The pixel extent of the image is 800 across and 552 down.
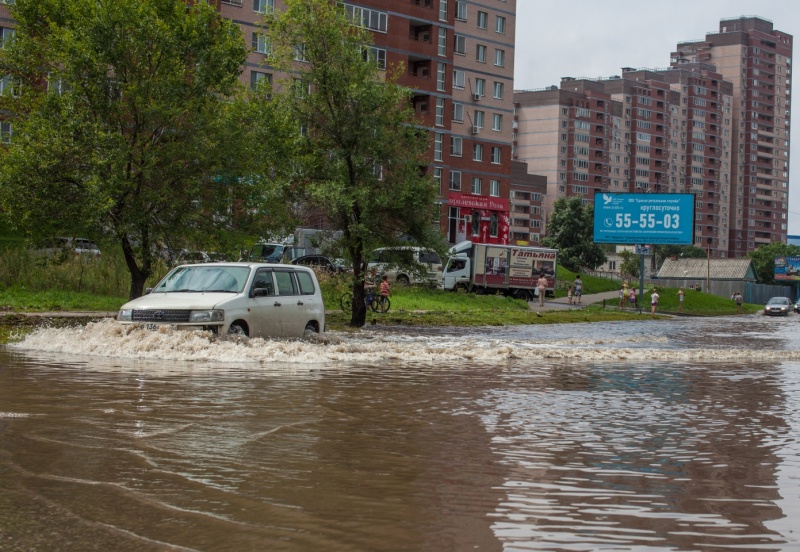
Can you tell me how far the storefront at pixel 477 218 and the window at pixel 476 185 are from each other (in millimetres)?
861

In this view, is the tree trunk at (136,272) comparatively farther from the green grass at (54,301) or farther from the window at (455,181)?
the window at (455,181)

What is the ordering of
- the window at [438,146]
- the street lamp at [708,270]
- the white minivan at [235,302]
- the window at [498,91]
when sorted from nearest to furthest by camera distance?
the white minivan at [235,302], the window at [438,146], the window at [498,91], the street lamp at [708,270]

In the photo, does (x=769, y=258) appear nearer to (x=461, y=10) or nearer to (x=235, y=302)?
(x=461, y=10)

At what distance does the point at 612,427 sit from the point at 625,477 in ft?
9.00

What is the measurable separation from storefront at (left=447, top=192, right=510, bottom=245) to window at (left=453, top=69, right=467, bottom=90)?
8382mm

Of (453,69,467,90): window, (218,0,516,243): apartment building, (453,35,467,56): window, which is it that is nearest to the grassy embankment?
(218,0,516,243): apartment building

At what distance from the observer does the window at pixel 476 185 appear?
79938 millimetres

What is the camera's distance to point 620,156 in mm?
171125

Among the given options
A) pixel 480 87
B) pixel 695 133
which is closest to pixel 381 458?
pixel 480 87

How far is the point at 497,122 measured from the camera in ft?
270

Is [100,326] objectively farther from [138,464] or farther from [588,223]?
[588,223]

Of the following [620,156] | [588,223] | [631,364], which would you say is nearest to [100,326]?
[631,364]

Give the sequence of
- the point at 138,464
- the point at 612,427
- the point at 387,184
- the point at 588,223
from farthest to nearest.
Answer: the point at 588,223 < the point at 387,184 < the point at 612,427 < the point at 138,464

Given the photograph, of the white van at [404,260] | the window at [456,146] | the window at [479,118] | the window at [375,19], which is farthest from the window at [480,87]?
the white van at [404,260]
